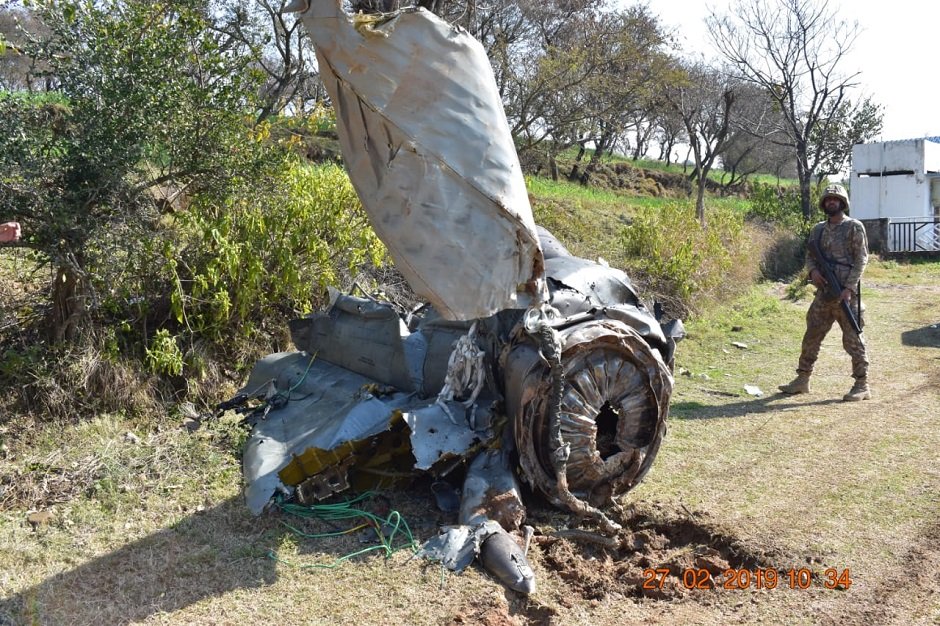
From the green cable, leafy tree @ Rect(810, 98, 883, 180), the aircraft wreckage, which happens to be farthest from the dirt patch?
leafy tree @ Rect(810, 98, 883, 180)

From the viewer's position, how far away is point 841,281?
7.00 m

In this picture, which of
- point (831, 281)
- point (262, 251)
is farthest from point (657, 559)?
point (262, 251)

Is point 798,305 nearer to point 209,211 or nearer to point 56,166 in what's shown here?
point 209,211

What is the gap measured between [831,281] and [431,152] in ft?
16.6

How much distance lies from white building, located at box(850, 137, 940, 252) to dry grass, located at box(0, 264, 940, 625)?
15.8 meters

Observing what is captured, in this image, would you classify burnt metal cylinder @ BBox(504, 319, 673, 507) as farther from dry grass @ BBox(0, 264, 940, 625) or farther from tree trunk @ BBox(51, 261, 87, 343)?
tree trunk @ BBox(51, 261, 87, 343)

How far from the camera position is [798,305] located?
39.5ft

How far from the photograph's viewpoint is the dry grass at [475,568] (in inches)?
140

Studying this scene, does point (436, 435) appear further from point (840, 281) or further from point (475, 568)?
point (840, 281)

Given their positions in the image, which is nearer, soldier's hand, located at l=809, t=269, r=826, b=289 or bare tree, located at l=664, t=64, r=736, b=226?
soldier's hand, located at l=809, t=269, r=826, b=289

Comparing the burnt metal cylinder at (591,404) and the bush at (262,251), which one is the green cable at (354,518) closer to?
the burnt metal cylinder at (591,404)

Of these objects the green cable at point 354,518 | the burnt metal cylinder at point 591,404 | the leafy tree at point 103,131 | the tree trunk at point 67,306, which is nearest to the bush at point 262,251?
the leafy tree at point 103,131

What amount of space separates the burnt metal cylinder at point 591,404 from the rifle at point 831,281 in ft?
10.8
